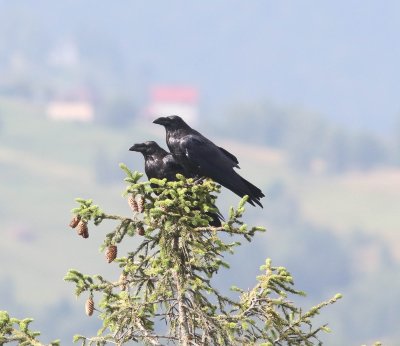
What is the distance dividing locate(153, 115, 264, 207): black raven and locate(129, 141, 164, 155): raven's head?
1.00 feet

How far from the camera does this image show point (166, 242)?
42.8 ft

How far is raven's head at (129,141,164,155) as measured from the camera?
620 inches

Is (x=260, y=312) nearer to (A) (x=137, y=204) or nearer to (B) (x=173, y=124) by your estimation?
(A) (x=137, y=204)

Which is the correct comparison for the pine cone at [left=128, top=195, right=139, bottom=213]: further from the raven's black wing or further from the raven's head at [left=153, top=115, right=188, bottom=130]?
the raven's head at [left=153, top=115, right=188, bottom=130]

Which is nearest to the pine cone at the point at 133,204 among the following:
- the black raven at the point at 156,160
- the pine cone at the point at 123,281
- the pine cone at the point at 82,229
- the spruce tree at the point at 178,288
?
the spruce tree at the point at 178,288

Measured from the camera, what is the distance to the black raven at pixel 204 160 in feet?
52.0

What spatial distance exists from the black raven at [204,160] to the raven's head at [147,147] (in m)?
0.30

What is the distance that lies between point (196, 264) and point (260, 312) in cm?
75

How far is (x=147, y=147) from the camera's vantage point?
52.0ft

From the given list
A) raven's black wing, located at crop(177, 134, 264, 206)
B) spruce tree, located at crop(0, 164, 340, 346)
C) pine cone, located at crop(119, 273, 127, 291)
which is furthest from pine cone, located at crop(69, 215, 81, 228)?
raven's black wing, located at crop(177, 134, 264, 206)

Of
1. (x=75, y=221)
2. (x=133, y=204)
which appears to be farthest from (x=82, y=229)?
(x=133, y=204)

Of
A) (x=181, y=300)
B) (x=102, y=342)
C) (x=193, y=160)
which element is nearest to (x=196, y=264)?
(x=181, y=300)

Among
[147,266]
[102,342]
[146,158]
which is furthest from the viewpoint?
[146,158]

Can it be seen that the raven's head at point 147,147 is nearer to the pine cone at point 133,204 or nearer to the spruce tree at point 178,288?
the spruce tree at point 178,288
